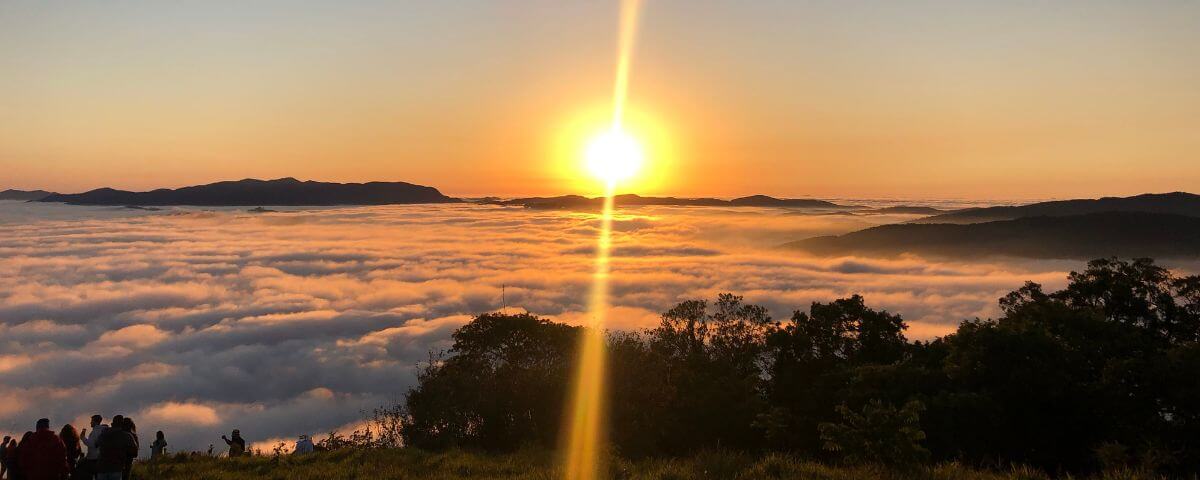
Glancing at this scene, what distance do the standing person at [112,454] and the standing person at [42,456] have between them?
0.85 m

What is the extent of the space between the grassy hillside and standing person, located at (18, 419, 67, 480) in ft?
11.0

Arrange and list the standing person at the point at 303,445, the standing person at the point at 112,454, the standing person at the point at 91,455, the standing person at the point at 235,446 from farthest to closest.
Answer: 1. the standing person at the point at 303,445
2. the standing person at the point at 235,446
3. the standing person at the point at 91,455
4. the standing person at the point at 112,454

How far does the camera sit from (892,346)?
39156 millimetres

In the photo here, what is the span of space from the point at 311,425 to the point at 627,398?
149092 millimetres

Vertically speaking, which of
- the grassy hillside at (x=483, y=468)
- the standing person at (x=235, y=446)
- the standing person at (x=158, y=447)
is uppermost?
the grassy hillside at (x=483, y=468)

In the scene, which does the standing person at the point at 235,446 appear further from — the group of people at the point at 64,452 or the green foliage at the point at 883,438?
the green foliage at the point at 883,438

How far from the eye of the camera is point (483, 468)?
15.8 meters

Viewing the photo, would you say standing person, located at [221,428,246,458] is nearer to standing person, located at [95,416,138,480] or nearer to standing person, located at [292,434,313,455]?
standing person, located at [292,434,313,455]

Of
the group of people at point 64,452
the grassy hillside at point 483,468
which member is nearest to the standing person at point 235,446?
the grassy hillside at point 483,468

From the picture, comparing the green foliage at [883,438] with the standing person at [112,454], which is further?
the green foliage at [883,438]

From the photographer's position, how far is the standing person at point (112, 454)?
1272cm

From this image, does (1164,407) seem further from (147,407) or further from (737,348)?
(147,407)

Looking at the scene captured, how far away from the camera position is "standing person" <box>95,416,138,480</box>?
12.7 meters

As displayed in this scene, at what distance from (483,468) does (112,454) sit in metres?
7.46
